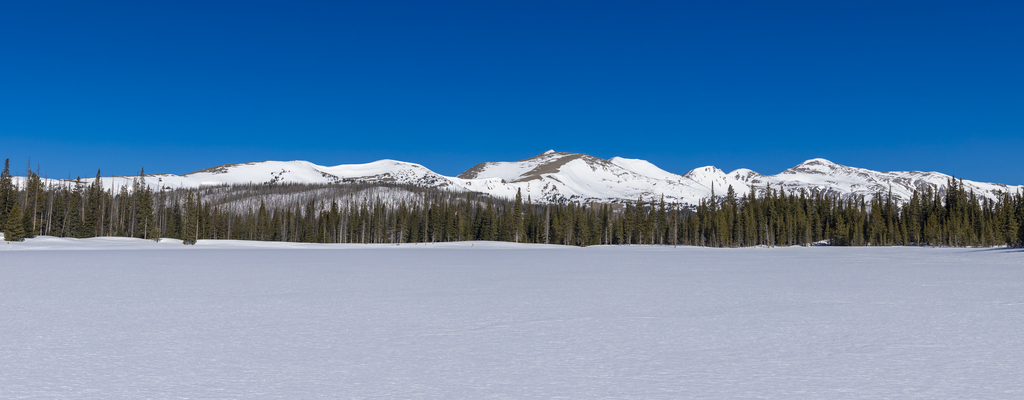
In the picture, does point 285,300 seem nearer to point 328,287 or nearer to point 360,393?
point 328,287

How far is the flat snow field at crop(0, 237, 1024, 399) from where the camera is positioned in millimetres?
6945

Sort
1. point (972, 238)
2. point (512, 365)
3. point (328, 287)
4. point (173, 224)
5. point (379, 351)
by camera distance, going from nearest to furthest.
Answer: point (512, 365), point (379, 351), point (328, 287), point (972, 238), point (173, 224)

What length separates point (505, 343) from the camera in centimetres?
959

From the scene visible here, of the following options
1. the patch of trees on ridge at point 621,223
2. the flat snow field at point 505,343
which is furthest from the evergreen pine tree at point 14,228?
the flat snow field at point 505,343

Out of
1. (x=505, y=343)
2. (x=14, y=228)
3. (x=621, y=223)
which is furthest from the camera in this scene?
(x=621, y=223)

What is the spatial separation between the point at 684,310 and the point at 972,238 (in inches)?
4281

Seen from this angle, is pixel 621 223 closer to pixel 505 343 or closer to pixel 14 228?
pixel 14 228

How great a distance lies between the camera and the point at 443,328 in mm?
10961

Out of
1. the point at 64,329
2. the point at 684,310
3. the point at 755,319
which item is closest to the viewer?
the point at 64,329

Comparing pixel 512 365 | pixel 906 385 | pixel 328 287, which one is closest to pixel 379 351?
pixel 512 365

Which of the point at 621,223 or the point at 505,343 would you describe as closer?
the point at 505,343

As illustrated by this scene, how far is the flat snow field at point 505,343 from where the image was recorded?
695 centimetres

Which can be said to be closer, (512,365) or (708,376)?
(708,376)

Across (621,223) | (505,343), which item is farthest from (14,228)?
(621,223)
